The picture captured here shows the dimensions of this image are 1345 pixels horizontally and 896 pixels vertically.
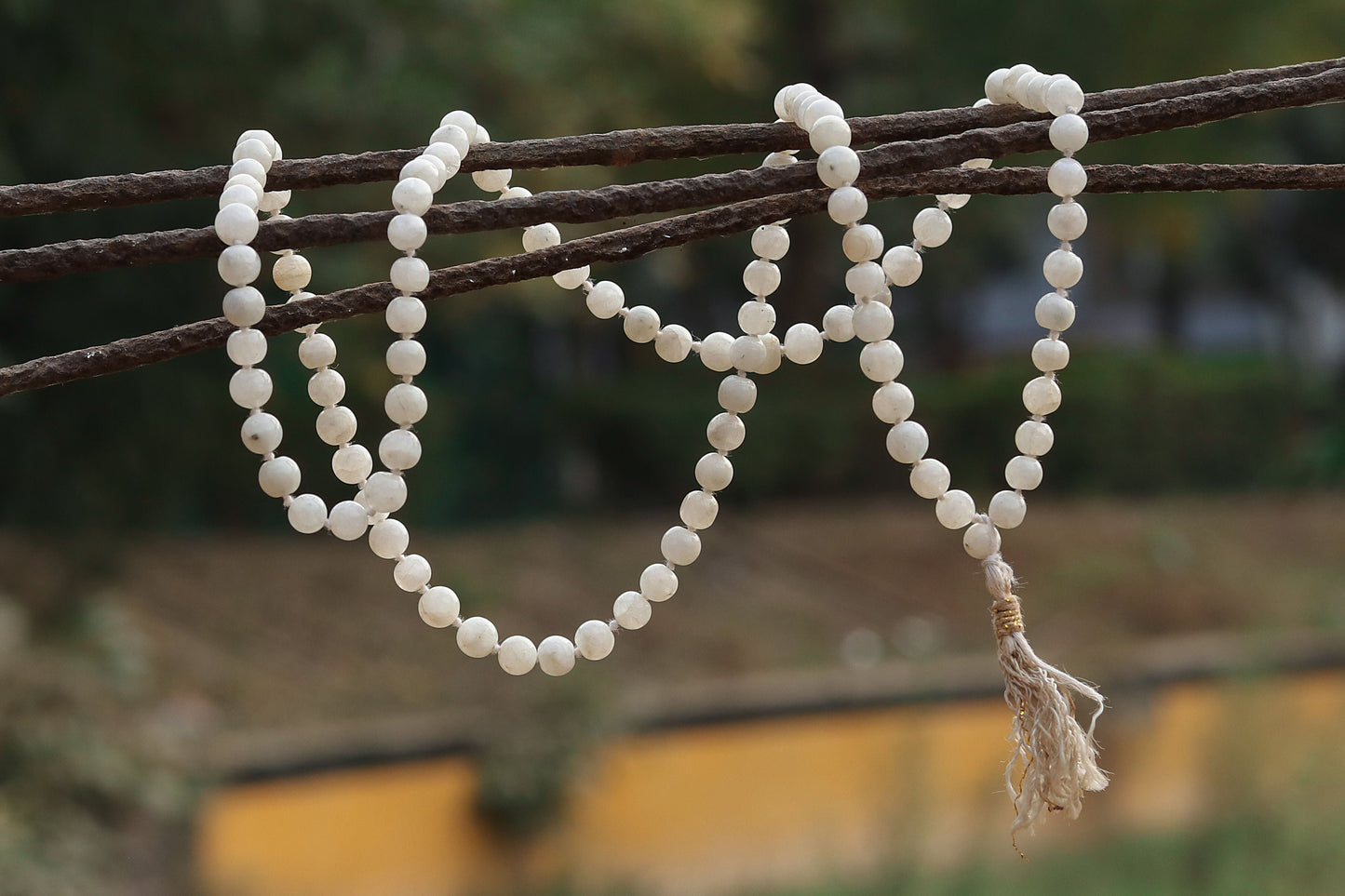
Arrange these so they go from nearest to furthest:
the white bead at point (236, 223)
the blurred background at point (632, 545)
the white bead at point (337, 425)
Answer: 1. the white bead at point (236, 223)
2. the white bead at point (337, 425)
3. the blurred background at point (632, 545)

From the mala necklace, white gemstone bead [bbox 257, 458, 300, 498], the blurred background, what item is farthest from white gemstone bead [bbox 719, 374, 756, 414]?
the blurred background

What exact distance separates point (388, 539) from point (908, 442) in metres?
0.26

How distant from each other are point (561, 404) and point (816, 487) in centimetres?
146

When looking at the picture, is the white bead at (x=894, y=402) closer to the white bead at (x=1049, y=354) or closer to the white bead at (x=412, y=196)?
the white bead at (x=1049, y=354)

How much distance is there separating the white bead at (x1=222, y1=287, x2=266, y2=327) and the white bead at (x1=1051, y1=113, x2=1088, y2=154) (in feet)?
1.19

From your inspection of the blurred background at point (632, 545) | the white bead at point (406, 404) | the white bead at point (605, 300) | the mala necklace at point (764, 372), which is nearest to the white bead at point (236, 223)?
the mala necklace at point (764, 372)

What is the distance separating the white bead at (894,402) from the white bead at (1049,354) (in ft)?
0.21

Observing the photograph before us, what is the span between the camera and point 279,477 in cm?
67

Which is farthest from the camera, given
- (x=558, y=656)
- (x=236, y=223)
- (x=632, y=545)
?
(x=632, y=545)

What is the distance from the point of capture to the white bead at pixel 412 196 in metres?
0.60

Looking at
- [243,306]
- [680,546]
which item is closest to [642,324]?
[680,546]

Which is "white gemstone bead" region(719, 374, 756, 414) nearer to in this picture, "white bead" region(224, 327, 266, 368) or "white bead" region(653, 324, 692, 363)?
"white bead" region(653, 324, 692, 363)

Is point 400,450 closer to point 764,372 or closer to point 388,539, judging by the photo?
point 388,539

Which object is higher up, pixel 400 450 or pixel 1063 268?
pixel 1063 268
